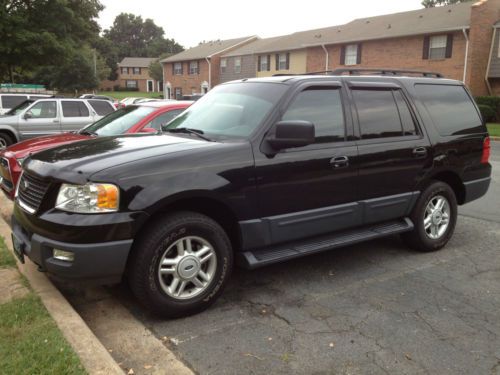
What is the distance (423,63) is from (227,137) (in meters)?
26.1

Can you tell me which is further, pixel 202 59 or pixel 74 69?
pixel 74 69

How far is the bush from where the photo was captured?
23.3m

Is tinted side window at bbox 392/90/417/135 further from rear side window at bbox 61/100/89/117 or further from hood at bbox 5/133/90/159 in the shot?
rear side window at bbox 61/100/89/117

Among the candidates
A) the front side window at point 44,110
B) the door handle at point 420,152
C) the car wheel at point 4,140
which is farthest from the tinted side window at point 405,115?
the car wheel at point 4,140

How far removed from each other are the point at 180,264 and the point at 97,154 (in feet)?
3.59

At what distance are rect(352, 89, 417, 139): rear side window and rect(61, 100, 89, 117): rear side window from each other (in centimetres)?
1038

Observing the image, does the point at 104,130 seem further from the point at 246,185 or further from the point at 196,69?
the point at 196,69

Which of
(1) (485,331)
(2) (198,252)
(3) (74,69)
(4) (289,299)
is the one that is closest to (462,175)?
(1) (485,331)

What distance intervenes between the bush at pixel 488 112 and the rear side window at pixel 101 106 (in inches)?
709

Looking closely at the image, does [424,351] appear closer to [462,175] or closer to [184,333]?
[184,333]

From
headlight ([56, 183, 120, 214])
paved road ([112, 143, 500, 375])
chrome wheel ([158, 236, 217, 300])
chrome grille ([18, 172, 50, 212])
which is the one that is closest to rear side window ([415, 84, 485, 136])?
paved road ([112, 143, 500, 375])

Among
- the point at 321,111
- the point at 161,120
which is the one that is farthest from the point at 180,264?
the point at 161,120

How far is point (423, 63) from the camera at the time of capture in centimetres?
2723

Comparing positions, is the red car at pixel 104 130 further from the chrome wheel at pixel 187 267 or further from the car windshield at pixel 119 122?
the chrome wheel at pixel 187 267
